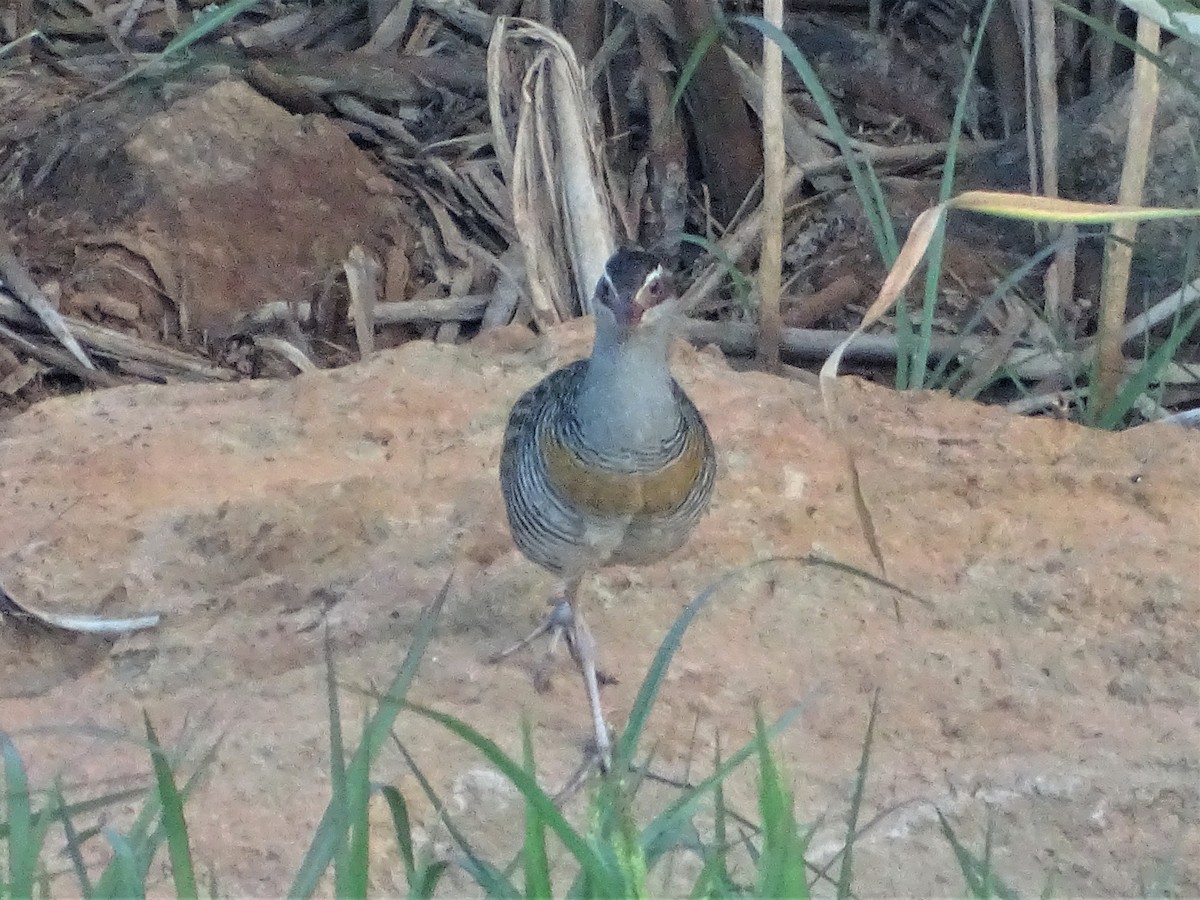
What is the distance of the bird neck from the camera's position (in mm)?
2613

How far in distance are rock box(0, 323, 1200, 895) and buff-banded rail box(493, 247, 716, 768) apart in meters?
0.35

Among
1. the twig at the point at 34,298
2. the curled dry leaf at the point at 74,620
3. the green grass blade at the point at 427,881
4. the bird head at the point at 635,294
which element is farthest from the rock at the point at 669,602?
the bird head at the point at 635,294

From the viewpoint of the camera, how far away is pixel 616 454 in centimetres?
266

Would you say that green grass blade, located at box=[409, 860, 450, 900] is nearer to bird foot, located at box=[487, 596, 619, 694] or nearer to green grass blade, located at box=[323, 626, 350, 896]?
green grass blade, located at box=[323, 626, 350, 896]

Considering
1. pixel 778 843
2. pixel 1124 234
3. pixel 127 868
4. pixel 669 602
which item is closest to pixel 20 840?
pixel 127 868

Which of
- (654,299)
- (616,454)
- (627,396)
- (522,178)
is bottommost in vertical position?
(522,178)

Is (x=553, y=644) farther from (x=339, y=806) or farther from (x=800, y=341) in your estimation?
(x=800, y=341)

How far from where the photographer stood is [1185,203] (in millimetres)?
4680

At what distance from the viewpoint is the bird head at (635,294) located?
2514 mm

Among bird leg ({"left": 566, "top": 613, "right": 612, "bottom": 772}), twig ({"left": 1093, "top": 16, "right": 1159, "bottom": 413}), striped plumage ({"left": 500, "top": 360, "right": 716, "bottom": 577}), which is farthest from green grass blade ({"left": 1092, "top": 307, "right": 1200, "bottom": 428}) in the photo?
bird leg ({"left": 566, "top": 613, "right": 612, "bottom": 772})

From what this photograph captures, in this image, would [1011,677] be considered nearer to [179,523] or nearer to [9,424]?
[179,523]

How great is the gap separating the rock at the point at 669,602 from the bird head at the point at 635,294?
779mm

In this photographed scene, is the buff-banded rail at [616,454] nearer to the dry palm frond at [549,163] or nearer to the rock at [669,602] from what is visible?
the rock at [669,602]

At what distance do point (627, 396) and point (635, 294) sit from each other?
0.20 m
